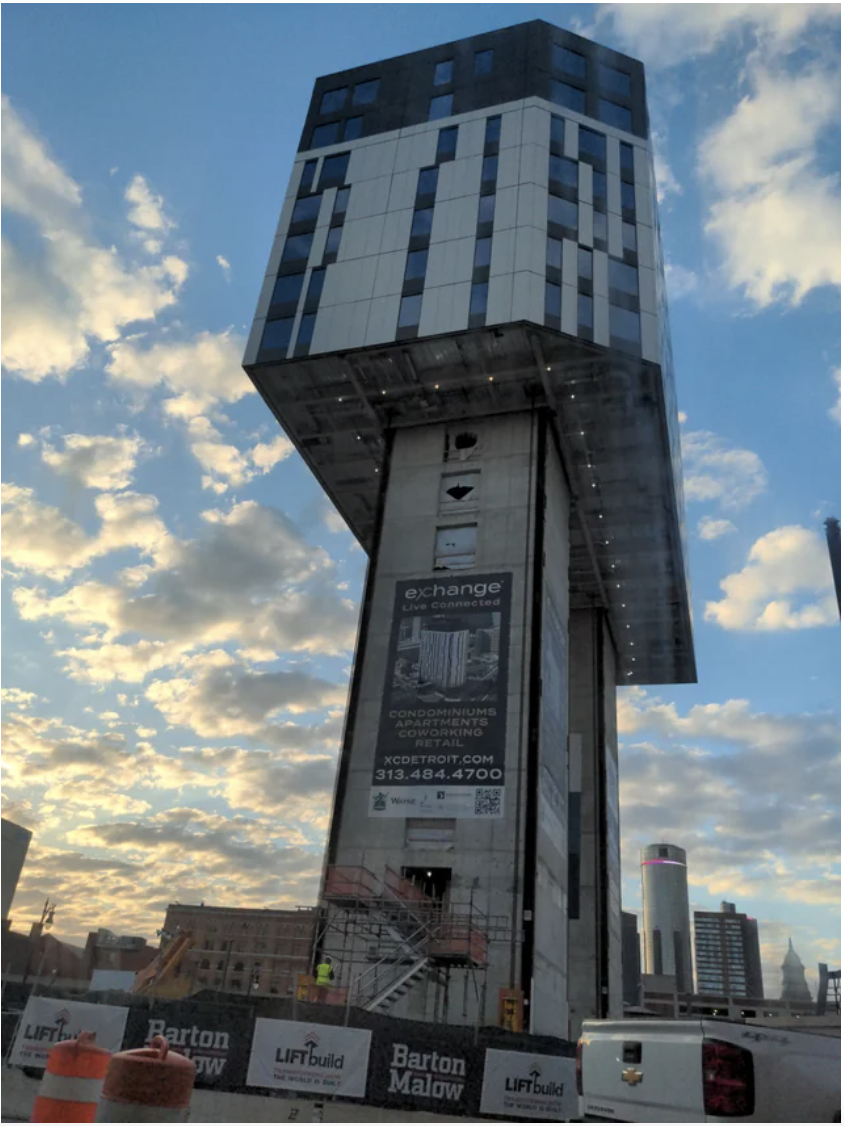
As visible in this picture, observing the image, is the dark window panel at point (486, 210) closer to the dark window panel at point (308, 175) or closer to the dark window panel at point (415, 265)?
the dark window panel at point (415, 265)

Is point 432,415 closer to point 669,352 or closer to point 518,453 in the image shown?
point 518,453

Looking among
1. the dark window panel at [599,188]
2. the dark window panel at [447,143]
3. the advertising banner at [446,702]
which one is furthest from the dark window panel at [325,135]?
the advertising banner at [446,702]

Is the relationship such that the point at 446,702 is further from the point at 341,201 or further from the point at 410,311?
the point at 341,201

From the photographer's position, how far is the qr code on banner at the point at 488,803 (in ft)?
133

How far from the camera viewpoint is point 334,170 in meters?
56.6

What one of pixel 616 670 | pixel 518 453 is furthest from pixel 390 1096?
pixel 616 670

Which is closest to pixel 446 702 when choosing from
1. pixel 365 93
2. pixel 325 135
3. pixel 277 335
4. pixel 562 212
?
pixel 277 335

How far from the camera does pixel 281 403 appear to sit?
5266 centimetres

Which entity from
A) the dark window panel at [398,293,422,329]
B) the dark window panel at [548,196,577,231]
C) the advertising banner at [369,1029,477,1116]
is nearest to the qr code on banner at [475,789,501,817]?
the advertising banner at [369,1029,477,1116]

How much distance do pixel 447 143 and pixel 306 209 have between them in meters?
9.76

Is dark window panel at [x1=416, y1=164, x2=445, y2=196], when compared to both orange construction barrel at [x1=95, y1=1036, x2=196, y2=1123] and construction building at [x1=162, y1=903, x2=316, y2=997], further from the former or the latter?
construction building at [x1=162, y1=903, x2=316, y2=997]

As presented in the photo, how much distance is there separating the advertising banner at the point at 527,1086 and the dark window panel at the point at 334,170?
169 feet

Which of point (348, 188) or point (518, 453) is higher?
point (348, 188)

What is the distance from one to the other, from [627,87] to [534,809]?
46.3m
